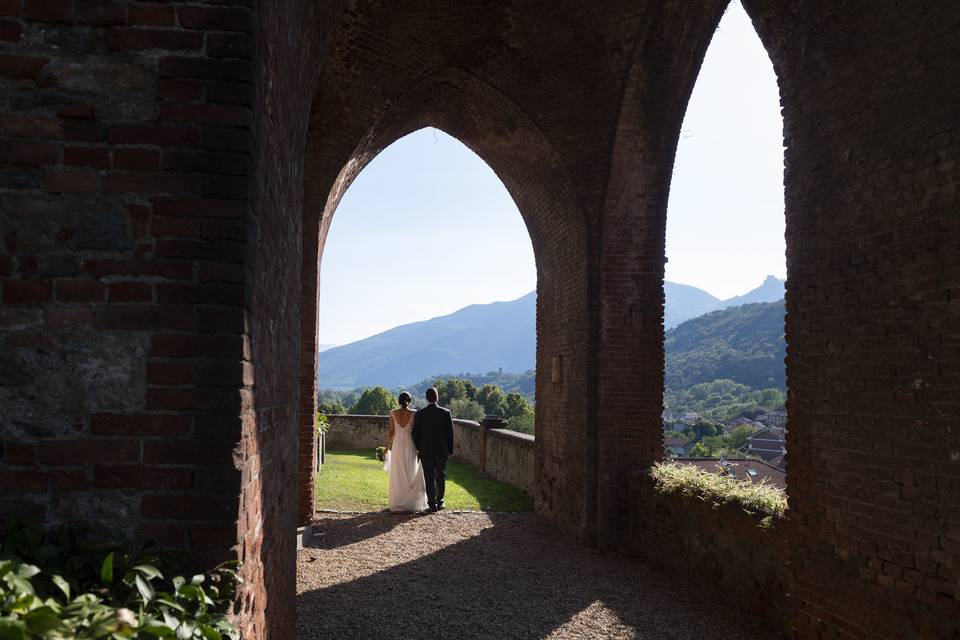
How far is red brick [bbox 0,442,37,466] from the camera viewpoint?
224 centimetres

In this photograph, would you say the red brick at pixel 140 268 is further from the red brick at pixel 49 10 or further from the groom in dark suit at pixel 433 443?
the groom in dark suit at pixel 433 443

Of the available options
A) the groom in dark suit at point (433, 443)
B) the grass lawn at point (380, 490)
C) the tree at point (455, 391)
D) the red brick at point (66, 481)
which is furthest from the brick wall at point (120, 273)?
the tree at point (455, 391)

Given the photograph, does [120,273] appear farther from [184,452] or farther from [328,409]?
[328,409]

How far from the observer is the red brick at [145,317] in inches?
90.0

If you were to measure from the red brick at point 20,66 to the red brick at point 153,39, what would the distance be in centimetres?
24

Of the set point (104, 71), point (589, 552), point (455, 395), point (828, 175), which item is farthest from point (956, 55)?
point (455, 395)

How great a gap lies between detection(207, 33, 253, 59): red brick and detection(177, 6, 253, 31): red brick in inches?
0.9

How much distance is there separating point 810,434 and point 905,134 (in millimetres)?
2092

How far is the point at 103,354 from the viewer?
2.28 metres

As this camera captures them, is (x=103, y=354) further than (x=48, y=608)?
Yes

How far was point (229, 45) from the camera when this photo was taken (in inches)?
94.7

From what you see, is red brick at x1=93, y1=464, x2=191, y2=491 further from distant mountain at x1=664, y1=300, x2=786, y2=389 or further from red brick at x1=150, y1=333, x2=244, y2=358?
distant mountain at x1=664, y1=300, x2=786, y2=389

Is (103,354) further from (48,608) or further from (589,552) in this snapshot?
(589,552)

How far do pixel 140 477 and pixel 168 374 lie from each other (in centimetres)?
34
